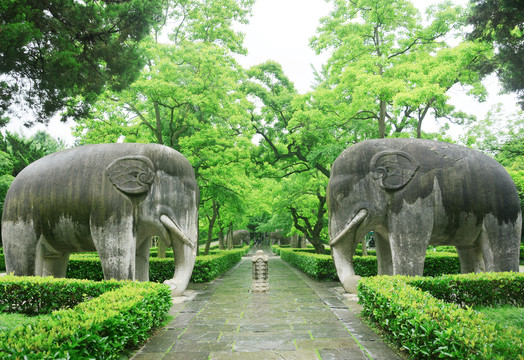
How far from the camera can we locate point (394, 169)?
273 inches

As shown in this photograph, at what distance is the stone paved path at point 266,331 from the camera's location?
4.34 meters

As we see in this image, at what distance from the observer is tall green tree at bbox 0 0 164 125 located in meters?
5.41

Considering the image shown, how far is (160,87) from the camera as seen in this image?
10492mm

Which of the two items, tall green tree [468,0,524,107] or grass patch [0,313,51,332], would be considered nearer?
tall green tree [468,0,524,107]

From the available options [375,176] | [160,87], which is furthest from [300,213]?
[375,176]

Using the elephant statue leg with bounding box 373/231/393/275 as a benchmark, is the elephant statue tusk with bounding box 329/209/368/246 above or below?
above

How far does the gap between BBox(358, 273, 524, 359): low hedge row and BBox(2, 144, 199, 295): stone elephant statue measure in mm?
3810

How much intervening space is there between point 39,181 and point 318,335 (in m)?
5.85

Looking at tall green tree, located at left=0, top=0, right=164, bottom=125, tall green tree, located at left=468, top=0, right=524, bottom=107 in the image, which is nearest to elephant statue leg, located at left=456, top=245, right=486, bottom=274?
tall green tree, located at left=468, top=0, right=524, bottom=107

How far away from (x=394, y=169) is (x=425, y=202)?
33.5 inches

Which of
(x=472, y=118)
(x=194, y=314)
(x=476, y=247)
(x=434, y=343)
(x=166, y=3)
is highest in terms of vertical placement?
(x=166, y=3)

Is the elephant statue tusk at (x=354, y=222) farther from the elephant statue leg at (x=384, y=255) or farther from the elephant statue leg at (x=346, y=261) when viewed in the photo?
the elephant statue leg at (x=384, y=255)

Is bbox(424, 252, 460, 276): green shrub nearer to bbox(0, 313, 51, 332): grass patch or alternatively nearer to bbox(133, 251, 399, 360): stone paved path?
bbox(133, 251, 399, 360): stone paved path

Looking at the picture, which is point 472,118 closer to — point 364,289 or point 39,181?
point 364,289
